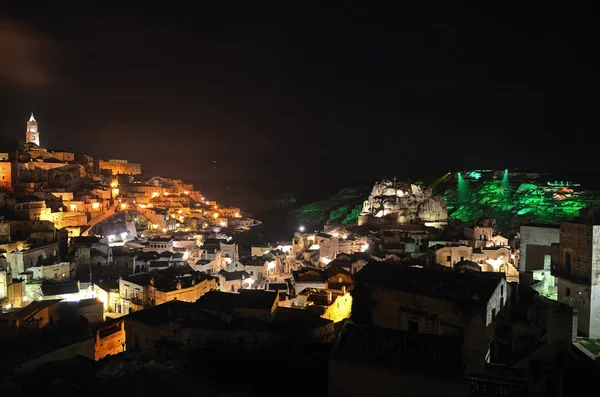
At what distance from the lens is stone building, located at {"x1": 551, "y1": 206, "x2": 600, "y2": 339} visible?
12977mm

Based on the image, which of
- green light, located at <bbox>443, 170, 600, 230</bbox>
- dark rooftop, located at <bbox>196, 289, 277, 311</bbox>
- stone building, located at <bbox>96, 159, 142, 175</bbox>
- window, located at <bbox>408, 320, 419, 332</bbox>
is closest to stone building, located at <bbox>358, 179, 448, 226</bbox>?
green light, located at <bbox>443, 170, 600, 230</bbox>

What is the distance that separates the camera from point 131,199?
48.8 m

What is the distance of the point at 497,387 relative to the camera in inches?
328

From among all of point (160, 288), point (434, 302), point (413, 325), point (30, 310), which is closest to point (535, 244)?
point (434, 302)

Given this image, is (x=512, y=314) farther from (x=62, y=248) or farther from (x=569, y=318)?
(x=62, y=248)

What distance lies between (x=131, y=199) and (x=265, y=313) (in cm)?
3856

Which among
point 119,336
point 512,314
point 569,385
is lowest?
point 119,336

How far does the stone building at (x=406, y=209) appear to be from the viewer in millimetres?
43812

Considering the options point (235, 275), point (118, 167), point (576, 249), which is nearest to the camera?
point (576, 249)

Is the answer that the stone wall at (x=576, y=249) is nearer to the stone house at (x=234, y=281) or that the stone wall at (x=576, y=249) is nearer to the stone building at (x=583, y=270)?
the stone building at (x=583, y=270)

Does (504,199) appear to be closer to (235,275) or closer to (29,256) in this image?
(235,275)

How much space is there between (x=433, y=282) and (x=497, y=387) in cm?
366

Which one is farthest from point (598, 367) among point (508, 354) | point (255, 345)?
point (255, 345)

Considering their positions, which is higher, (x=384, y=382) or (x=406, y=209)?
(x=406, y=209)
